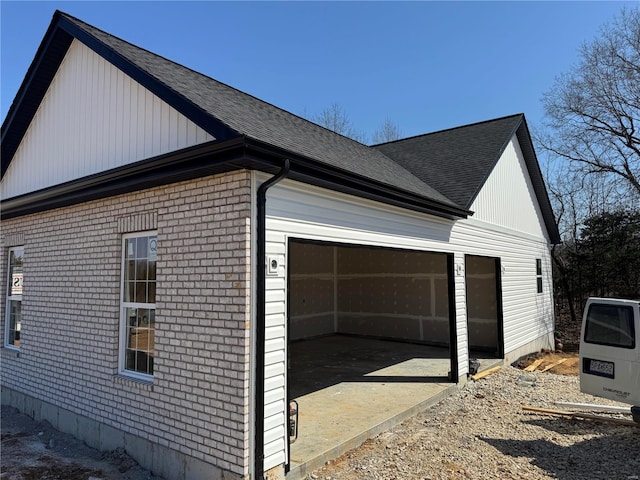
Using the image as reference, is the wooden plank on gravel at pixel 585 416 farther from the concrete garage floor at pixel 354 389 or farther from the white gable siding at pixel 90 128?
the white gable siding at pixel 90 128

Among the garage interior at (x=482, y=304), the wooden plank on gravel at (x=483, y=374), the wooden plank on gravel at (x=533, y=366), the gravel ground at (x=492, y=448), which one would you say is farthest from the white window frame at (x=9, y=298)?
the wooden plank on gravel at (x=533, y=366)

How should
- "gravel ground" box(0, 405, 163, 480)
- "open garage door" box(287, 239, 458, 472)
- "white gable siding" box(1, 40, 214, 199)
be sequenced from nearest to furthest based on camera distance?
"gravel ground" box(0, 405, 163, 480), "white gable siding" box(1, 40, 214, 199), "open garage door" box(287, 239, 458, 472)

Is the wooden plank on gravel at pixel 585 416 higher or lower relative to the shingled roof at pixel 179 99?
lower

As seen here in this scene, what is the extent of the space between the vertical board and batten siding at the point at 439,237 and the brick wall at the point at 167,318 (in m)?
0.40

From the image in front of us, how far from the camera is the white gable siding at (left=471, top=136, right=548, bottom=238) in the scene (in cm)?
1057

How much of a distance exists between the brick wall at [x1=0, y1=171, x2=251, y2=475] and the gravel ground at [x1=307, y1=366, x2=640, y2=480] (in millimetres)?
1514

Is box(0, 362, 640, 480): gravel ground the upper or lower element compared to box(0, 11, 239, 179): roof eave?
lower

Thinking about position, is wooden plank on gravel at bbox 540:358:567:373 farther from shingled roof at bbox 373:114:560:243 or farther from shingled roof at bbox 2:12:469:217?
shingled roof at bbox 2:12:469:217

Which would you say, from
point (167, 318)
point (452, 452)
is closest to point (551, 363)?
point (452, 452)

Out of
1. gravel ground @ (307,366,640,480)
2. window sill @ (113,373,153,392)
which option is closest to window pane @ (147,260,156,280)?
window sill @ (113,373,153,392)

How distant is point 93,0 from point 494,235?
9.99m

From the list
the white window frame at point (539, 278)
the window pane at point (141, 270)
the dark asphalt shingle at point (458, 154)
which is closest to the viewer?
the window pane at point (141, 270)

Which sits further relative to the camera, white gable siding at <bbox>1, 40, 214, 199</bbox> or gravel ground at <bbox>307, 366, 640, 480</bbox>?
white gable siding at <bbox>1, 40, 214, 199</bbox>

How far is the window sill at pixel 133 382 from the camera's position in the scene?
5152 mm
